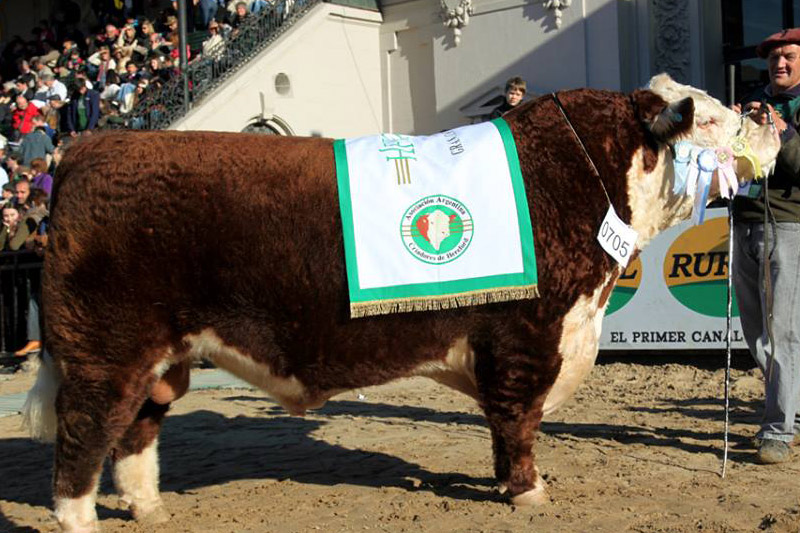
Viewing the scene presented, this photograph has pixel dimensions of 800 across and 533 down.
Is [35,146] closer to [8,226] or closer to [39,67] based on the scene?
[8,226]

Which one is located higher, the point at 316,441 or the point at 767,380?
the point at 767,380

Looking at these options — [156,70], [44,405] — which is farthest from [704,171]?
[156,70]

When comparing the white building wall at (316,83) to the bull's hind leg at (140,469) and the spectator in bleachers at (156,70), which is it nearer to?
the spectator in bleachers at (156,70)

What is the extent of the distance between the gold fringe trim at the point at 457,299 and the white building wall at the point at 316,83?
575 inches

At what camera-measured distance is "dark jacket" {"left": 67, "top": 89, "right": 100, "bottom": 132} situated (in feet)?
64.3

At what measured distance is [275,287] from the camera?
4715 millimetres

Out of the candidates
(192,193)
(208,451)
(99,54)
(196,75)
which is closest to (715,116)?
(192,193)

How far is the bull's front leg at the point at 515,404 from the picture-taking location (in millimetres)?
4902

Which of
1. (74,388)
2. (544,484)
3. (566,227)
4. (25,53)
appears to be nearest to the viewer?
(74,388)

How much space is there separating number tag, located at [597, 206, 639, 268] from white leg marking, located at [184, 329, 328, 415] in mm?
1527

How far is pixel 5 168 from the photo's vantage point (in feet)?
64.1

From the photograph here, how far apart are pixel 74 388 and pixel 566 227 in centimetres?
245

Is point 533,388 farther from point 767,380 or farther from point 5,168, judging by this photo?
point 5,168

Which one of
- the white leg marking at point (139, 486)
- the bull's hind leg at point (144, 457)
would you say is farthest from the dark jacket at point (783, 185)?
the white leg marking at point (139, 486)
